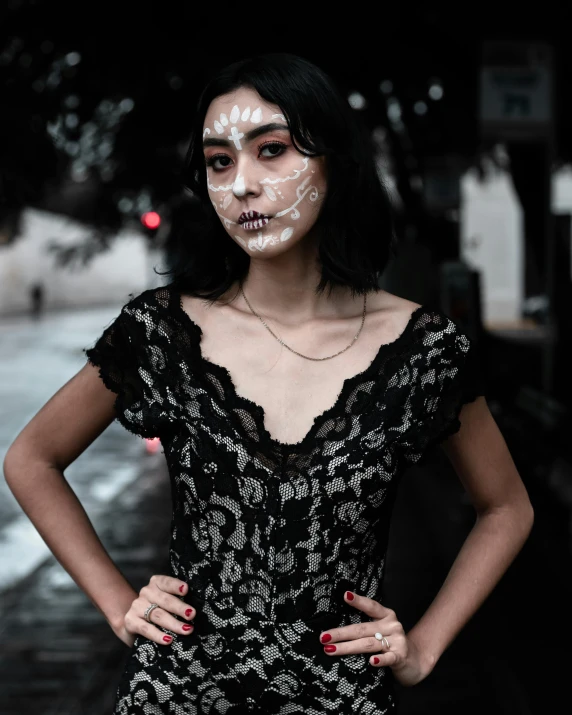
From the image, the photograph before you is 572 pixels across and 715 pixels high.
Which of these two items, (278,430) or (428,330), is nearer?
(278,430)

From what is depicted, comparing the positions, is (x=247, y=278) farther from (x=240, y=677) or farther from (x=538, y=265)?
(x=538, y=265)

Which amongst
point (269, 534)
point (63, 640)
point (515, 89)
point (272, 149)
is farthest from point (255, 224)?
point (515, 89)

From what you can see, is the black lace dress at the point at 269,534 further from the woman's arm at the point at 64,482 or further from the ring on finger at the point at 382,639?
the woman's arm at the point at 64,482

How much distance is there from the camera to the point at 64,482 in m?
2.20

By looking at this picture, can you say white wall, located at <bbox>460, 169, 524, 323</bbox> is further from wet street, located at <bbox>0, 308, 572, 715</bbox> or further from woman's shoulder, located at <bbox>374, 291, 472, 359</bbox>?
woman's shoulder, located at <bbox>374, 291, 472, 359</bbox>

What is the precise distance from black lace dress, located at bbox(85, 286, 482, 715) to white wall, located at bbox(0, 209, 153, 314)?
1068 inches

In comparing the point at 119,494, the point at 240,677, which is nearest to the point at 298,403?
the point at 240,677

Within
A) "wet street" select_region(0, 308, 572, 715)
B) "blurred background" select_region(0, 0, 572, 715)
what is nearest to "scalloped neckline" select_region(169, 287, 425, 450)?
"wet street" select_region(0, 308, 572, 715)

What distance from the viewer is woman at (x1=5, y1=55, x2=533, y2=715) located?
1880 millimetres

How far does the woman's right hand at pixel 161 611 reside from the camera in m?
1.90

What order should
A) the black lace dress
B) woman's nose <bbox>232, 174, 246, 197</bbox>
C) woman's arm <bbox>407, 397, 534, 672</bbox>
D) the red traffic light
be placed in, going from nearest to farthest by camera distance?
the black lace dress, woman's nose <bbox>232, 174, 246, 197</bbox>, woman's arm <bbox>407, 397, 534, 672</bbox>, the red traffic light

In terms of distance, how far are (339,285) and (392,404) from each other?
0.98 ft

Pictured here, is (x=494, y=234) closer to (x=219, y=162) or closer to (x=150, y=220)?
(x=150, y=220)

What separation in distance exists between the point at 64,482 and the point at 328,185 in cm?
80
